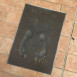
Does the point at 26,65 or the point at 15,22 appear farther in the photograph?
the point at 15,22

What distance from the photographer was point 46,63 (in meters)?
1.44

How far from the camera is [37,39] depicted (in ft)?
4.92

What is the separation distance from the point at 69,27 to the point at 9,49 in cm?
77

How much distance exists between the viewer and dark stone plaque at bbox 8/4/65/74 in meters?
1.44

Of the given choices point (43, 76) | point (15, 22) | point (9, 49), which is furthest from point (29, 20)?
point (43, 76)

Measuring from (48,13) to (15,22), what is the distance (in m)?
0.42

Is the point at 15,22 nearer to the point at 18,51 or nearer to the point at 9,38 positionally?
the point at 9,38

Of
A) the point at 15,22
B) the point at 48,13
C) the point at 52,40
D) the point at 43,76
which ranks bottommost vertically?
the point at 43,76

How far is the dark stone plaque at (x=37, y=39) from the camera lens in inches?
56.6

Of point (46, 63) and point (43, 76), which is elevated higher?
point (46, 63)

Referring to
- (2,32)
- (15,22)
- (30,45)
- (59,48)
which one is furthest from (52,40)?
(2,32)

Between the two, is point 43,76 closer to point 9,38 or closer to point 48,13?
point 9,38

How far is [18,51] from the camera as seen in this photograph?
145 cm

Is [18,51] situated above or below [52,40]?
below
